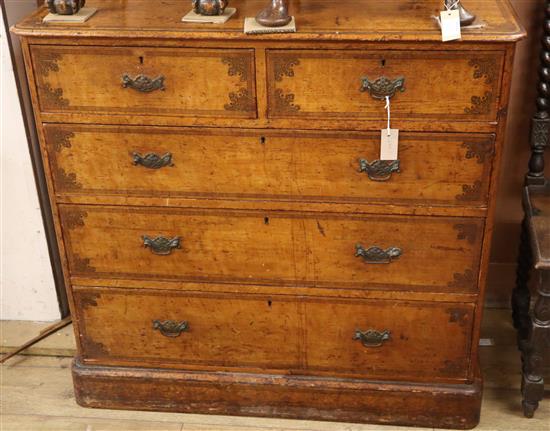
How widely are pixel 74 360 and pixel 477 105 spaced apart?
1.49 metres

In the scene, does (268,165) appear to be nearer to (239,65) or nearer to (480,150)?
(239,65)

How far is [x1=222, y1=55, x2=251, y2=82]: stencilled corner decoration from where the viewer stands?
206 centimetres

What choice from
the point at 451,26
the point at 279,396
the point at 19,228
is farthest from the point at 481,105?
the point at 19,228

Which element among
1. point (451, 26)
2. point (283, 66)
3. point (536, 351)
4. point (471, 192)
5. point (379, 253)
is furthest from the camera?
point (536, 351)

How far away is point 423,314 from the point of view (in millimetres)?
2350

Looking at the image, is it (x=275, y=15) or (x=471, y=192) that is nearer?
(x=275, y=15)

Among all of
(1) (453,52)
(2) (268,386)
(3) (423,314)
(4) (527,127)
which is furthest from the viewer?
(4) (527,127)

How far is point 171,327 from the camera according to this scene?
2459 mm

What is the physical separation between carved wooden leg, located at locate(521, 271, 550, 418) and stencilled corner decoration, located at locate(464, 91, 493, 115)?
54 centimetres

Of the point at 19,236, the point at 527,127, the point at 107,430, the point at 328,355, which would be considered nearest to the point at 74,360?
the point at 107,430

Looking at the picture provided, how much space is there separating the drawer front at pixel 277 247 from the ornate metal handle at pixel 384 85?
37cm

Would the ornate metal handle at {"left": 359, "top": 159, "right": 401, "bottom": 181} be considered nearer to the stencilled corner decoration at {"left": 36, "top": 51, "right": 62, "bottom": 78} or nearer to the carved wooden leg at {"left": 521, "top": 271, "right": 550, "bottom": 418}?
the carved wooden leg at {"left": 521, "top": 271, "right": 550, "bottom": 418}

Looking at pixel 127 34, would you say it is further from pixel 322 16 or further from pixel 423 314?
pixel 423 314

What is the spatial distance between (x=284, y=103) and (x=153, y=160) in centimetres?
41
